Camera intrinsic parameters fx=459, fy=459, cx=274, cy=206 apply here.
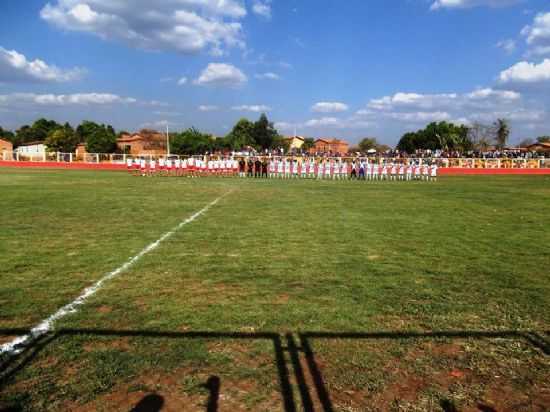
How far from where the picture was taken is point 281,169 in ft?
119

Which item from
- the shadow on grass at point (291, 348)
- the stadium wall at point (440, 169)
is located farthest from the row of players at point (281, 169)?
the shadow on grass at point (291, 348)

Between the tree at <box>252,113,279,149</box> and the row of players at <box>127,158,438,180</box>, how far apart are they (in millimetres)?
66696

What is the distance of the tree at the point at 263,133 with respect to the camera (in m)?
105

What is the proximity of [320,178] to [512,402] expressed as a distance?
33057mm

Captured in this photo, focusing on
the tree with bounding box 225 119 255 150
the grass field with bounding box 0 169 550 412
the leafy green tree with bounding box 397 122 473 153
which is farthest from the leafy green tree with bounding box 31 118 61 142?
the grass field with bounding box 0 169 550 412

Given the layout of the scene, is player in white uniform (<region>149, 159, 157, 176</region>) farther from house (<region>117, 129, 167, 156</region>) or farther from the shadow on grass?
house (<region>117, 129, 167, 156</region>)

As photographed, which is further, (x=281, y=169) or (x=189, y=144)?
(x=189, y=144)

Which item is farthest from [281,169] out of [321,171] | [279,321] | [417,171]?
[279,321]

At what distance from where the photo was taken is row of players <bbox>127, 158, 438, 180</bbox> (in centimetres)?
3559

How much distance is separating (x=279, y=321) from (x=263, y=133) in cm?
10208

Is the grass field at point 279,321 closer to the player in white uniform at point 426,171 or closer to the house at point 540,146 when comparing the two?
the player in white uniform at point 426,171

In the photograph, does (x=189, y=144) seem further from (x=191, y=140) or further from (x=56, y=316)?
(x=56, y=316)

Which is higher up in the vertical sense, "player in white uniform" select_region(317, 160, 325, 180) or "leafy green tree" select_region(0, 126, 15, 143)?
"leafy green tree" select_region(0, 126, 15, 143)

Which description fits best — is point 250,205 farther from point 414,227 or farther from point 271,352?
point 271,352
